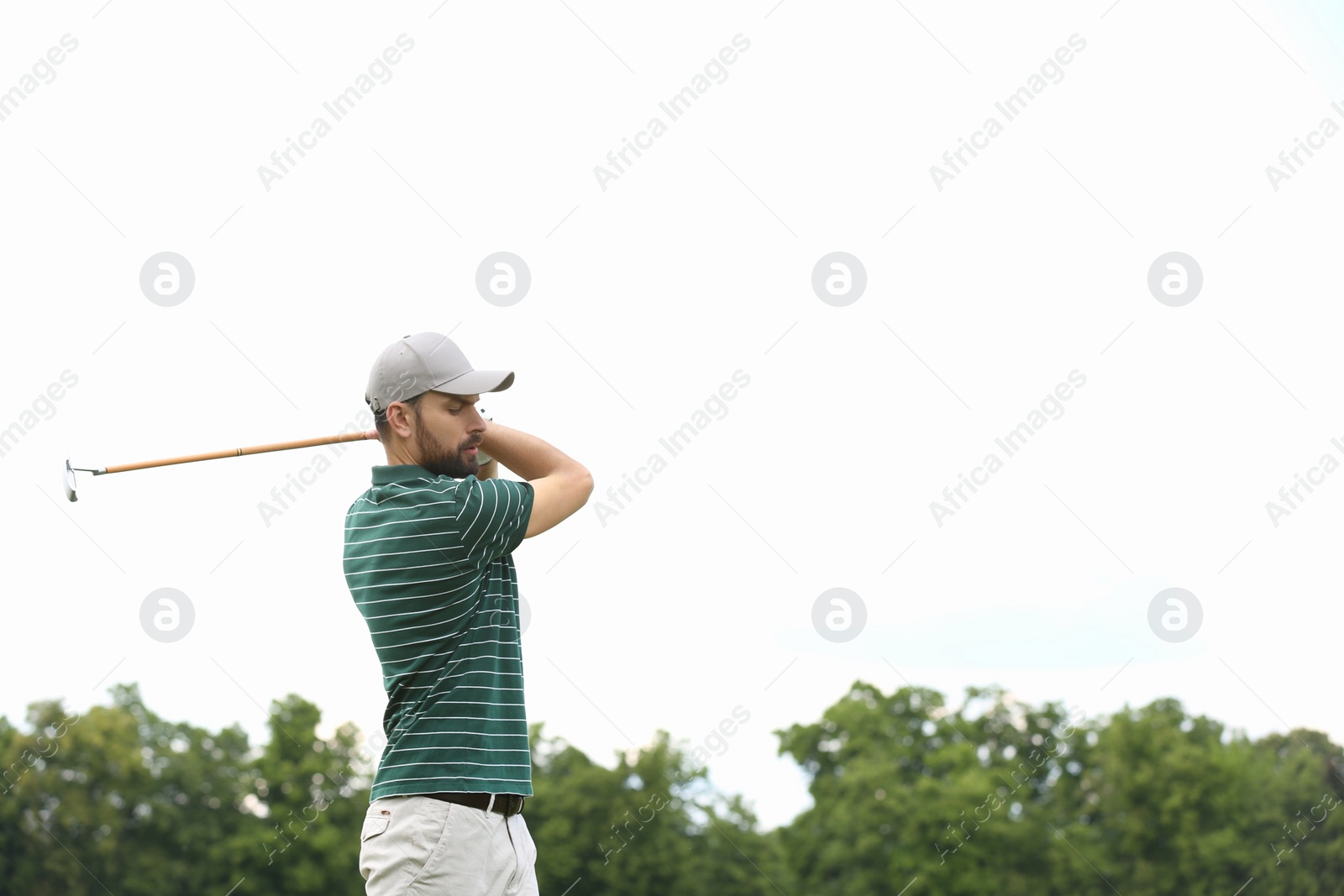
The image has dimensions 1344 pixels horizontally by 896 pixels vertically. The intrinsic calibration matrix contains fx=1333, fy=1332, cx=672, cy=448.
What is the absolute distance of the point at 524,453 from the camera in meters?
4.28

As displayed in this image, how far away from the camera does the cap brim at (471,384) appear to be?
3.90 metres

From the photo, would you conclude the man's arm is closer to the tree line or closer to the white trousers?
the white trousers

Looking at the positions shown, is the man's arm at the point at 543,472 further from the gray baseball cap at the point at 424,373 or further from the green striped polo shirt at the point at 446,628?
the gray baseball cap at the point at 424,373

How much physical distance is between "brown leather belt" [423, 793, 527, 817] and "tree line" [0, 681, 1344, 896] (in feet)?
119

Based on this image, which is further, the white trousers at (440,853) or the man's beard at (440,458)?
the man's beard at (440,458)

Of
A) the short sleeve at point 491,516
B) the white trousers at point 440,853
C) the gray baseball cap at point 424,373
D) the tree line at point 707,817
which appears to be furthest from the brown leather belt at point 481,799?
the tree line at point 707,817

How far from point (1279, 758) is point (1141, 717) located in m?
4.29

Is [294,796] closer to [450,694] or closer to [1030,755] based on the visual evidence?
[1030,755]

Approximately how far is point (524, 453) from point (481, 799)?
1.12m

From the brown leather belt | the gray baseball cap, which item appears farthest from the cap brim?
the brown leather belt

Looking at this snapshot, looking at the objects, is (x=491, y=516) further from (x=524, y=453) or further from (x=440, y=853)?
(x=440, y=853)

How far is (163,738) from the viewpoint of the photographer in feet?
142

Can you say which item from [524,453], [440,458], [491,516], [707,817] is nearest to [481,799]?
[491,516]

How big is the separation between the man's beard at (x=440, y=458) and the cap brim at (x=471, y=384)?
0.16 metres
